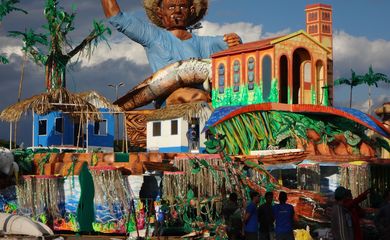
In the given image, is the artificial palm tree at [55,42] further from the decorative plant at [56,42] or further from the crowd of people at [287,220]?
the crowd of people at [287,220]

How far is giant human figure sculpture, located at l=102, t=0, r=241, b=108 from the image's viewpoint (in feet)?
137

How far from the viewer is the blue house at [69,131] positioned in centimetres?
3350

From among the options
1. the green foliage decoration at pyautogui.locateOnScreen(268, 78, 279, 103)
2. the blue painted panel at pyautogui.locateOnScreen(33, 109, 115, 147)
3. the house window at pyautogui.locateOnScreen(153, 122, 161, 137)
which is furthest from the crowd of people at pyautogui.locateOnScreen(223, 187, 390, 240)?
the blue painted panel at pyautogui.locateOnScreen(33, 109, 115, 147)

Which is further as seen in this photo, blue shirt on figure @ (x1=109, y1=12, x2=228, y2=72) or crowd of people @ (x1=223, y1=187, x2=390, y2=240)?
blue shirt on figure @ (x1=109, y1=12, x2=228, y2=72)

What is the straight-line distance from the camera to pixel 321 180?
2923cm

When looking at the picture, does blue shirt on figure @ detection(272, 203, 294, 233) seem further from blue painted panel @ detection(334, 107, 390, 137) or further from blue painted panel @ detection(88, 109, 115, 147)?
blue painted panel @ detection(88, 109, 115, 147)

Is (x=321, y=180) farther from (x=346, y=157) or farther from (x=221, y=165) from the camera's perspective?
(x=221, y=165)

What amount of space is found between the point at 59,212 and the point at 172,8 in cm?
2194

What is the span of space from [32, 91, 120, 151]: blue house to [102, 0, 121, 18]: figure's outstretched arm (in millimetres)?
7362

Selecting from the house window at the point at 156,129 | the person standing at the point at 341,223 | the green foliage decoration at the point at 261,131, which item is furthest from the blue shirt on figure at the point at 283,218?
the house window at the point at 156,129

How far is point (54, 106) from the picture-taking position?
30266 mm

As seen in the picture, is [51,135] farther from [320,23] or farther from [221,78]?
[320,23]

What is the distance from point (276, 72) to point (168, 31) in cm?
1476

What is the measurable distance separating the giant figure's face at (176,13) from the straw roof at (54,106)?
13487 mm
